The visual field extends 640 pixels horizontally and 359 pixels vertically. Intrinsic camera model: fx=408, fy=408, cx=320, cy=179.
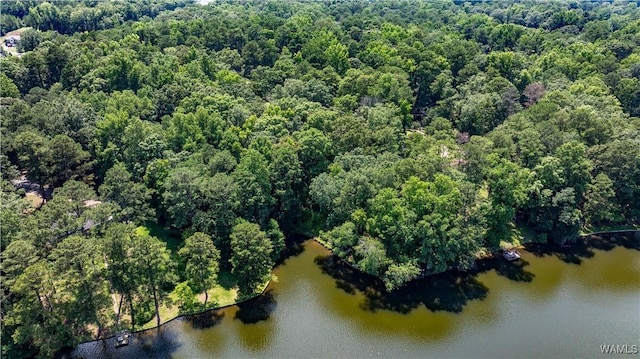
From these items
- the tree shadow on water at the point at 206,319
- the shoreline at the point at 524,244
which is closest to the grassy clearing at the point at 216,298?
the tree shadow on water at the point at 206,319

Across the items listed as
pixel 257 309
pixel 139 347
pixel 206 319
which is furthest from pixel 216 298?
pixel 139 347

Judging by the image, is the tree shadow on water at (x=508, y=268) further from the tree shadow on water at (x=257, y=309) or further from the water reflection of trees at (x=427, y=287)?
the tree shadow on water at (x=257, y=309)

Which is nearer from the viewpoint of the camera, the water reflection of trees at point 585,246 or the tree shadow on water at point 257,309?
the tree shadow on water at point 257,309

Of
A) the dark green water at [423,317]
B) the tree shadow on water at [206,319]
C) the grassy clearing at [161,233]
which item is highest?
the dark green water at [423,317]

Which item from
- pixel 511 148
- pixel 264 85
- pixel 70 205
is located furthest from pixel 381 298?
pixel 264 85

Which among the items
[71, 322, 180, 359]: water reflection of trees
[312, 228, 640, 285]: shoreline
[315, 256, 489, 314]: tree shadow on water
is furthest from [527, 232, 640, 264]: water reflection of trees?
[71, 322, 180, 359]: water reflection of trees

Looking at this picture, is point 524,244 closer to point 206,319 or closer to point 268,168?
point 268,168

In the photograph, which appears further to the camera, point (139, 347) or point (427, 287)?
point (427, 287)

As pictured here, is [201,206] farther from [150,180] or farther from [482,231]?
[482,231]
